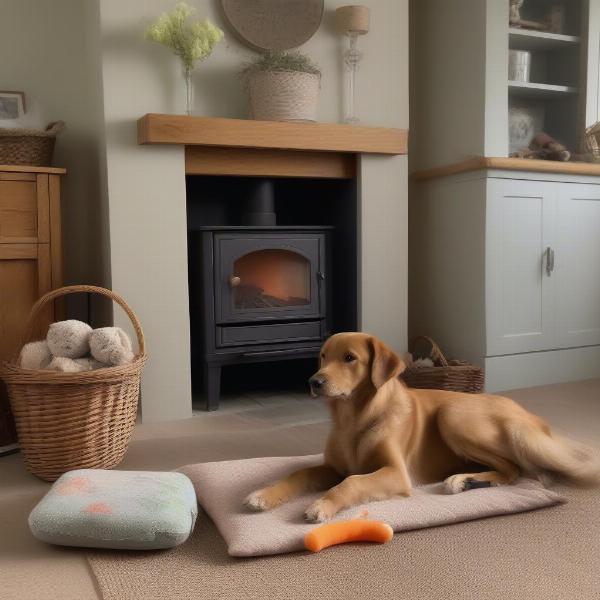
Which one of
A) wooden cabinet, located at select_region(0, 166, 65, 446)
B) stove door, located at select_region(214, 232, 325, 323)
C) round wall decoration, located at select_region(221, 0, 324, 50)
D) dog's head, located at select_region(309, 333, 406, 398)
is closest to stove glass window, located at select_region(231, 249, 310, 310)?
stove door, located at select_region(214, 232, 325, 323)

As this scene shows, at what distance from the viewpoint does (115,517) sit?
1539mm

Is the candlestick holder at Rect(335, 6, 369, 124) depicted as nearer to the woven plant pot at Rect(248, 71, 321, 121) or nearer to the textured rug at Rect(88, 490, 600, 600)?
the woven plant pot at Rect(248, 71, 321, 121)

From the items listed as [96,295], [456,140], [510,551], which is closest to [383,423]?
[510,551]

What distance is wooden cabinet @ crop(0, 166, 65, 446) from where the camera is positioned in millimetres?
2684

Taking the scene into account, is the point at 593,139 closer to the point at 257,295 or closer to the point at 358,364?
the point at 257,295

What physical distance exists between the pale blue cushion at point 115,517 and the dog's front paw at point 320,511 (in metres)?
0.26

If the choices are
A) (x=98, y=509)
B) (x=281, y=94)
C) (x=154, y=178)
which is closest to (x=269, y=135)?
(x=281, y=94)

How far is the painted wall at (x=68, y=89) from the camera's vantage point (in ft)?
10.1

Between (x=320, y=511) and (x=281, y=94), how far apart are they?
1.79m

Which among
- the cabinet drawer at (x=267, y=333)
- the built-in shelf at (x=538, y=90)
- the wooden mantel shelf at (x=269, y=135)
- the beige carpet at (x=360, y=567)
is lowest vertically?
the beige carpet at (x=360, y=567)

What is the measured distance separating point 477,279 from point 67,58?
2036 mm

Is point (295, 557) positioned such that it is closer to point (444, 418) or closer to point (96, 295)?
point (444, 418)

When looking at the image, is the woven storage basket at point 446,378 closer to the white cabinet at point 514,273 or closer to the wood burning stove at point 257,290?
the white cabinet at point 514,273

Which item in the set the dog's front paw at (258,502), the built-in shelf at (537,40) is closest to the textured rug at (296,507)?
the dog's front paw at (258,502)
